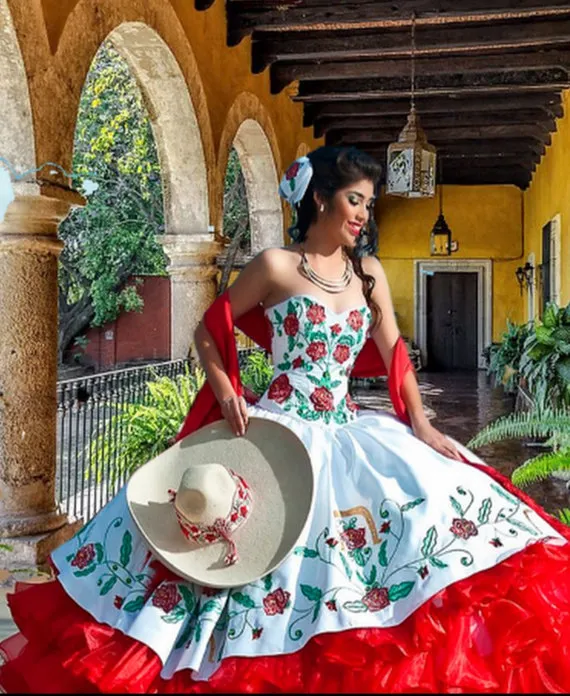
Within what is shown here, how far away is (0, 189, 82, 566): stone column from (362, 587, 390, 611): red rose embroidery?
2166mm

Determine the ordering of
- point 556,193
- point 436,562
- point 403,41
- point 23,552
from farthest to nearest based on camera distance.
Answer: point 556,193 → point 403,41 → point 23,552 → point 436,562

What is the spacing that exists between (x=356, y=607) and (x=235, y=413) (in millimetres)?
555

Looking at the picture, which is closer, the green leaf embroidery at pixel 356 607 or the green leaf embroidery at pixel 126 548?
the green leaf embroidery at pixel 356 607

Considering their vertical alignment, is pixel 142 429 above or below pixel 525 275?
below

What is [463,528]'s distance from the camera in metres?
1.89

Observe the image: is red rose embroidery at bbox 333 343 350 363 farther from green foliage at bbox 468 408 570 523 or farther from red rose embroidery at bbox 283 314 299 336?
green foliage at bbox 468 408 570 523

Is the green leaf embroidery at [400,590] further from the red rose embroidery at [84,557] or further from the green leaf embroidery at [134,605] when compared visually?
the red rose embroidery at [84,557]

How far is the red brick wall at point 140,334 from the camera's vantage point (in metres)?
18.1

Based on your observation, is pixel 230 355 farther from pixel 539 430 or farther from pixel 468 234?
pixel 468 234

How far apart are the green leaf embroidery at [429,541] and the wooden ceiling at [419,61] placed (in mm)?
5044

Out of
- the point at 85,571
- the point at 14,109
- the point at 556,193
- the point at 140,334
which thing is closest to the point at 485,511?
the point at 85,571

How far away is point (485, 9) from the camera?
6.41 metres

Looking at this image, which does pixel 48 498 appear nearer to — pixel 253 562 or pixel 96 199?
pixel 253 562

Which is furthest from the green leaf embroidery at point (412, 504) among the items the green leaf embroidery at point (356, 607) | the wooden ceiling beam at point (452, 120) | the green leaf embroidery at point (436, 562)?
the wooden ceiling beam at point (452, 120)
